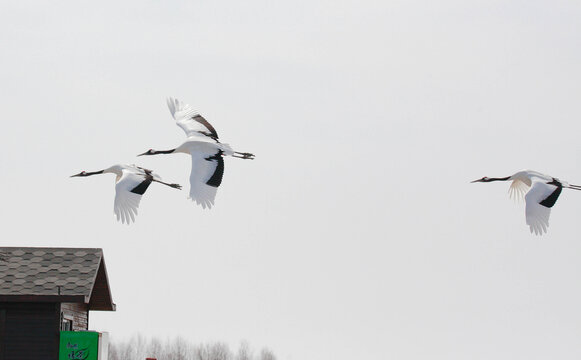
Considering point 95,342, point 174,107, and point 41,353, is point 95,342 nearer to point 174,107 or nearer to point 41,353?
point 41,353

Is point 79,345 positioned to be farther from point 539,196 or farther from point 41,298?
point 539,196

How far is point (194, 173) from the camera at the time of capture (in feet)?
121

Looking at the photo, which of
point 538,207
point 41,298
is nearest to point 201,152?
point 41,298

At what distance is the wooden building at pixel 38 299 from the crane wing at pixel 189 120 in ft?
13.8

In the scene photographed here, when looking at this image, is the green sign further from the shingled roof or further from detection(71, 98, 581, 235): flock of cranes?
detection(71, 98, 581, 235): flock of cranes

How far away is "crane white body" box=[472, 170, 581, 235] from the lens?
36.6 m

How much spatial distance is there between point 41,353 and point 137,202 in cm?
517

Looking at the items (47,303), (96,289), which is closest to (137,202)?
(47,303)

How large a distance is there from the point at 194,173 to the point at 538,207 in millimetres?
7544

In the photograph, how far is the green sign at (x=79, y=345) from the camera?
3934 centimetres

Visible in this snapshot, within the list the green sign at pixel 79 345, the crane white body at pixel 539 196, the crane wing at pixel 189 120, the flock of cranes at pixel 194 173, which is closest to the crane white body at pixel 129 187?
the flock of cranes at pixel 194 173

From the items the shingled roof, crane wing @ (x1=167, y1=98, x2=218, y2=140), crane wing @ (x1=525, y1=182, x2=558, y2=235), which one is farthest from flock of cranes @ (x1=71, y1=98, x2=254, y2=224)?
crane wing @ (x1=525, y1=182, x2=558, y2=235)

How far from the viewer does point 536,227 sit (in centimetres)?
3656

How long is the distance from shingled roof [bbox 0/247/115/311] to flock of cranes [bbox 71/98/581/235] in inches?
115
